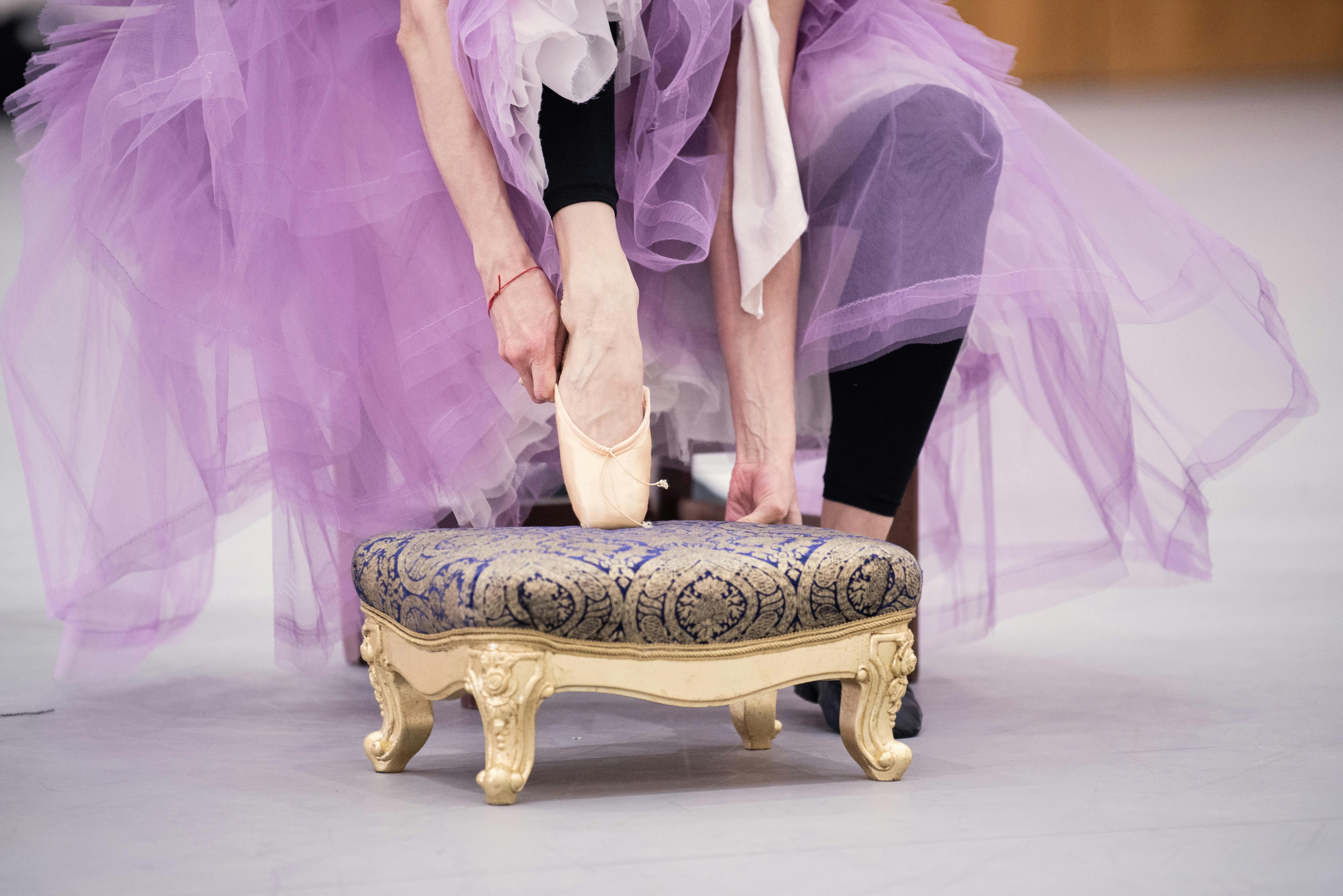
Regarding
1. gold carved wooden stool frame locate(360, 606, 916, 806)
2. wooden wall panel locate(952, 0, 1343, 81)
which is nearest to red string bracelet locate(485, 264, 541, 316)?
gold carved wooden stool frame locate(360, 606, 916, 806)

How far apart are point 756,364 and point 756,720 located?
311 mm

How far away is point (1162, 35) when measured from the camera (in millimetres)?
3168

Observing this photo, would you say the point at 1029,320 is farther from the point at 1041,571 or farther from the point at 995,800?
the point at 995,800

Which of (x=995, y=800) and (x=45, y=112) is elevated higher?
(x=45, y=112)

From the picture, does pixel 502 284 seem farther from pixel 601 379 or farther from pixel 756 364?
pixel 756 364

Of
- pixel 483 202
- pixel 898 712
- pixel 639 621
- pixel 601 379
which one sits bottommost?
pixel 898 712

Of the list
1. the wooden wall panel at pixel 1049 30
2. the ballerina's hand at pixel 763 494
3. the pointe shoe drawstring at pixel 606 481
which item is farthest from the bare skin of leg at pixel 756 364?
the wooden wall panel at pixel 1049 30

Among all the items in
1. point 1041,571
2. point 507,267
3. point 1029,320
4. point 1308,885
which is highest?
point 507,267

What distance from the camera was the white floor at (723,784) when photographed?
28.2 inches

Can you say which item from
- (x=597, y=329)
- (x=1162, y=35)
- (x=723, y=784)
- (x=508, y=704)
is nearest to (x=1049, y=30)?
(x=1162, y=35)

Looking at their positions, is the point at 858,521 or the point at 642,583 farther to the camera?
the point at 858,521

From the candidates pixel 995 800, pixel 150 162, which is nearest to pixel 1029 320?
pixel 995 800

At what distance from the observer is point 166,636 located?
118 cm

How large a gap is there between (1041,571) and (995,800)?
0.44 m
